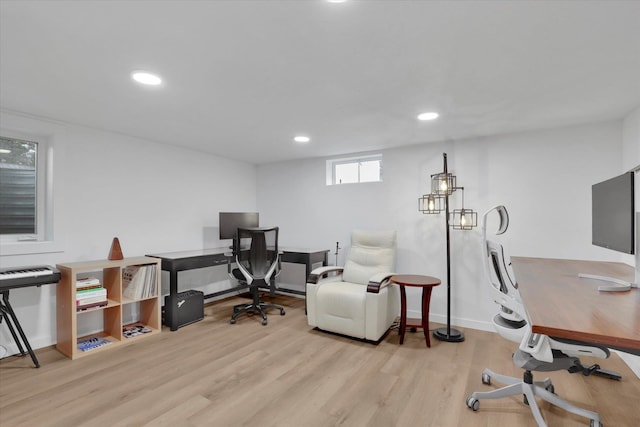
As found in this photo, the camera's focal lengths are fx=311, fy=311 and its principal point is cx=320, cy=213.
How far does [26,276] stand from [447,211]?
382 cm

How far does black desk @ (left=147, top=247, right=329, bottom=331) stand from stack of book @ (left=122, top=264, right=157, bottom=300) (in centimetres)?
17

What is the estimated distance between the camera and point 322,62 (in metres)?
1.83

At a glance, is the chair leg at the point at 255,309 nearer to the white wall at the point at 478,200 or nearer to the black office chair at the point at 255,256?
the black office chair at the point at 255,256

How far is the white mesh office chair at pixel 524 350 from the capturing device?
154cm

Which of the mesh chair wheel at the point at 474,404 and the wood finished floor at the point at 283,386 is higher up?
the mesh chair wheel at the point at 474,404

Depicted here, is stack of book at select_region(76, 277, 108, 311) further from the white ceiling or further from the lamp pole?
the lamp pole

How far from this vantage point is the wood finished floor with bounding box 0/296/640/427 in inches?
75.7

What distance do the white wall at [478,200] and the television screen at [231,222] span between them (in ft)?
3.12

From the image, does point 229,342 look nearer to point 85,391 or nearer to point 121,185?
point 85,391

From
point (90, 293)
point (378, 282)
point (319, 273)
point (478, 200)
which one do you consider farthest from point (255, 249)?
point (478, 200)

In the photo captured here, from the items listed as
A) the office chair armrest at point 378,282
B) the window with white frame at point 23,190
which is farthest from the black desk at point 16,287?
the office chair armrest at point 378,282

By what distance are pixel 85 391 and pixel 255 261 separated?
1.84 metres

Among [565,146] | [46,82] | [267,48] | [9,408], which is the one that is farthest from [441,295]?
[46,82]

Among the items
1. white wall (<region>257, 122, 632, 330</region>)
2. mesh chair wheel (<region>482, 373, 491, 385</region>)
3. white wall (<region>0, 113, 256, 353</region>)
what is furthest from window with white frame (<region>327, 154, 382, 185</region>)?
mesh chair wheel (<region>482, 373, 491, 385</region>)
